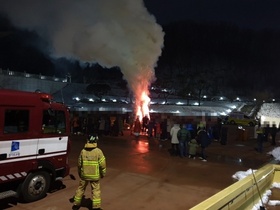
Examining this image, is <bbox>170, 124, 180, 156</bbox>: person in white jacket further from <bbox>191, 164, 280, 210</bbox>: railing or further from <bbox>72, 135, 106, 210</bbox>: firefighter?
<bbox>72, 135, 106, 210</bbox>: firefighter

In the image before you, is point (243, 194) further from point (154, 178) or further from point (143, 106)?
point (143, 106)

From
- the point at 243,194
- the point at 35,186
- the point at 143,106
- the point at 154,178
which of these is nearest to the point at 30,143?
the point at 35,186

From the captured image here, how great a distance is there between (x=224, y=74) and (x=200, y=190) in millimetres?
128274

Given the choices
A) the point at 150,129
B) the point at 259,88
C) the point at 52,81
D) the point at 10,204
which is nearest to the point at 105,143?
the point at 150,129

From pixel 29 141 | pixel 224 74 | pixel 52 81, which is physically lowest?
pixel 29 141

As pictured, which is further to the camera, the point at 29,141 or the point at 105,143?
the point at 105,143

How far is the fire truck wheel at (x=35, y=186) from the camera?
7516mm

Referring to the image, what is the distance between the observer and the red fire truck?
7.06m

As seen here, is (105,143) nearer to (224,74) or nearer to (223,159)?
(223,159)

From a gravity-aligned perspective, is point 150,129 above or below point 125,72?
below

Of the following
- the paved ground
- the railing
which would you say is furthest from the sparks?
the railing

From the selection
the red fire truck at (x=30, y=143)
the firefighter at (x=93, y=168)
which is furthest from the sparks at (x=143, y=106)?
the firefighter at (x=93, y=168)

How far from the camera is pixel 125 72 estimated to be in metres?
26.7

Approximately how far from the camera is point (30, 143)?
7.54 m
